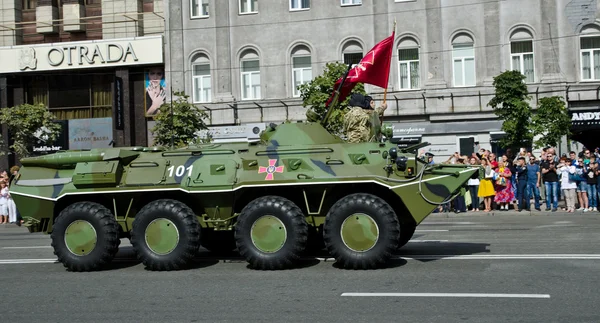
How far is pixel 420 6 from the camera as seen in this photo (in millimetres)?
34906

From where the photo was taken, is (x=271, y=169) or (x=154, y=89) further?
(x=154, y=89)

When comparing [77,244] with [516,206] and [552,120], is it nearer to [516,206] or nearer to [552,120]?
[516,206]

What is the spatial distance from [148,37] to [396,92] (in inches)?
487

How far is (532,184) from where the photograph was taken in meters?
23.5

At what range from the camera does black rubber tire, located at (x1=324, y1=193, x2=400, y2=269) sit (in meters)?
10.6

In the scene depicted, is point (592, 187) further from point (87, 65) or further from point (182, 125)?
point (87, 65)

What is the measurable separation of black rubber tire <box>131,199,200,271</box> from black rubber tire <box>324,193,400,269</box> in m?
1.95

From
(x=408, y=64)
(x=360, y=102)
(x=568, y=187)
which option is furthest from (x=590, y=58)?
(x=360, y=102)

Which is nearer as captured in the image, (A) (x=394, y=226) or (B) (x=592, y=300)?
(B) (x=592, y=300)

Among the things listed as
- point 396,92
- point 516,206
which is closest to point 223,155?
point 516,206

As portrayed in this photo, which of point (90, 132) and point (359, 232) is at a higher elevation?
point (90, 132)

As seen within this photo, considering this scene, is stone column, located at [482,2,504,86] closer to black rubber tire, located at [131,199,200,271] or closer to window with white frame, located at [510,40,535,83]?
window with white frame, located at [510,40,535,83]

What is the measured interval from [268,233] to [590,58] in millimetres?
26750

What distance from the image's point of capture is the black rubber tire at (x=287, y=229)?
1086cm
